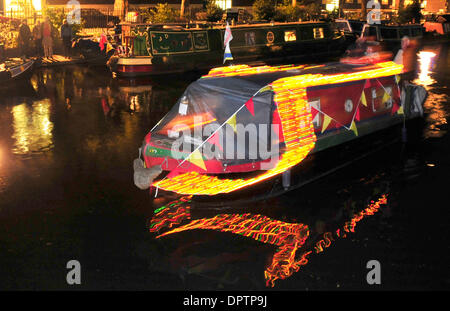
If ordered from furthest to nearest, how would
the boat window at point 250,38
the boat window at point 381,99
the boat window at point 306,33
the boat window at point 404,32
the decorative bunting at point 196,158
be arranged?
the boat window at point 404,32
the boat window at point 306,33
the boat window at point 250,38
the boat window at point 381,99
the decorative bunting at point 196,158

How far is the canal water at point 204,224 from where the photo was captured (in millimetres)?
6191

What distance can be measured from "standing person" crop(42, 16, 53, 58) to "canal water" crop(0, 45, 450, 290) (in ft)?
38.6

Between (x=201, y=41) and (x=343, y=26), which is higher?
(x=343, y=26)

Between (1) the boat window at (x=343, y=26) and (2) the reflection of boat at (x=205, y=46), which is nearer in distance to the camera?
(2) the reflection of boat at (x=205, y=46)

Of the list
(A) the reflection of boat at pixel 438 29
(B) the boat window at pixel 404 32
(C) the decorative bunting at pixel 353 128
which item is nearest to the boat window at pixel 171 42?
(C) the decorative bunting at pixel 353 128

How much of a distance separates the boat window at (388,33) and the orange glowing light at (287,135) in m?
24.1

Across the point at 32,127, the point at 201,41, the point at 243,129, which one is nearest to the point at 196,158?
the point at 243,129

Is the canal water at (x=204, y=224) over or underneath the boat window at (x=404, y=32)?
underneath

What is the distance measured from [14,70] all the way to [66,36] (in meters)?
6.43

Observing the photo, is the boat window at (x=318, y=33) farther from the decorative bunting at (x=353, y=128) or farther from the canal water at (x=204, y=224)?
the decorative bunting at (x=353, y=128)

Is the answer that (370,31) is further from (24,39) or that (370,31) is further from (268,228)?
(268,228)

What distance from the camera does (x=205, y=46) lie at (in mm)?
23156

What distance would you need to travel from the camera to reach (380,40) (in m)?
31.5

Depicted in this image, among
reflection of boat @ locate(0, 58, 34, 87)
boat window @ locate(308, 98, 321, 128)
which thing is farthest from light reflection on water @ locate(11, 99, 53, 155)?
boat window @ locate(308, 98, 321, 128)
